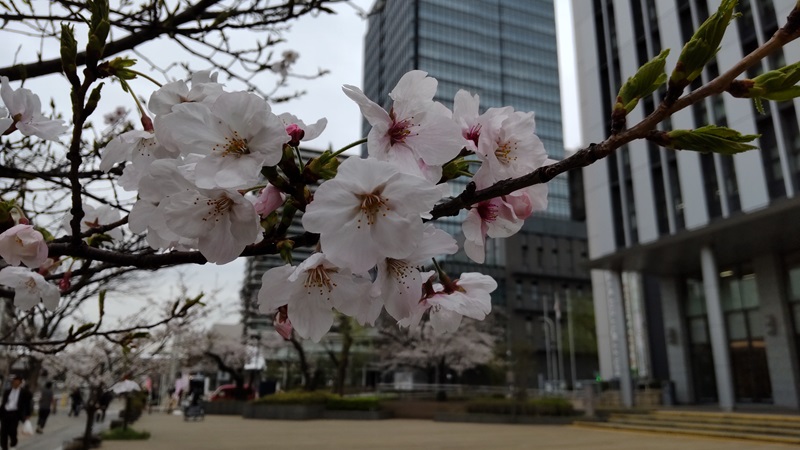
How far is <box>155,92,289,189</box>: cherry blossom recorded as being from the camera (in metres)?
0.73

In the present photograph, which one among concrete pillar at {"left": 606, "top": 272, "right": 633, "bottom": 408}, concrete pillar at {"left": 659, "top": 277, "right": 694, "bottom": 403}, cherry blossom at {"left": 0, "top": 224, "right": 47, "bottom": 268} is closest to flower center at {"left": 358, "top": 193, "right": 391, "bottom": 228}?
cherry blossom at {"left": 0, "top": 224, "right": 47, "bottom": 268}

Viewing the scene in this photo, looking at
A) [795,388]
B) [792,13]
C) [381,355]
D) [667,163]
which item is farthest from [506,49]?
[792,13]

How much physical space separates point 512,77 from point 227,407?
2330 inches

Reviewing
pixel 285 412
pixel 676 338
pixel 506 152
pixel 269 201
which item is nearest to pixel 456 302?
pixel 506 152

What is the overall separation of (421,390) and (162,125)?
25864 mm

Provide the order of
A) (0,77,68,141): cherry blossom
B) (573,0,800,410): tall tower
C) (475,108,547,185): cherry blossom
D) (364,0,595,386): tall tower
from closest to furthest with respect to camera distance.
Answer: (475,108,547,185): cherry blossom, (0,77,68,141): cherry blossom, (573,0,800,410): tall tower, (364,0,595,386): tall tower

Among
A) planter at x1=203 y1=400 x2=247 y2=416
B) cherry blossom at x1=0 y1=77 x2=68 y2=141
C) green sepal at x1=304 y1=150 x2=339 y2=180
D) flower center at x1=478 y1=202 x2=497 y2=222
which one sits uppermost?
cherry blossom at x1=0 y1=77 x2=68 y2=141

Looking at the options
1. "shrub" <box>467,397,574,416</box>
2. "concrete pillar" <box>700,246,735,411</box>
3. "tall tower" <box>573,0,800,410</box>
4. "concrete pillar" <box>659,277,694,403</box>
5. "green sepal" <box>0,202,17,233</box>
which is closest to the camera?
"green sepal" <box>0,202,17,233</box>

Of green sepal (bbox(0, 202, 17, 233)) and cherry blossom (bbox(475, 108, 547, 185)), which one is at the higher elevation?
cherry blossom (bbox(475, 108, 547, 185))

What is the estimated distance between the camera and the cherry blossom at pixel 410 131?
33.1 inches

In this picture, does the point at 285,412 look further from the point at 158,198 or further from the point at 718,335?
the point at 158,198

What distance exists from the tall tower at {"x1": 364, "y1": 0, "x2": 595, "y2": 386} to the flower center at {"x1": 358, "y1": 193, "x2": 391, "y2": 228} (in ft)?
149

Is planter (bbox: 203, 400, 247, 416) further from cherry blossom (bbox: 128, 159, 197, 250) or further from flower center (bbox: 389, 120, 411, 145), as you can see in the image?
flower center (bbox: 389, 120, 411, 145)

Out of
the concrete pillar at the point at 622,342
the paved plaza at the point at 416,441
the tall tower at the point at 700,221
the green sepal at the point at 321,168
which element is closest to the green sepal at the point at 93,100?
the green sepal at the point at 321,168
